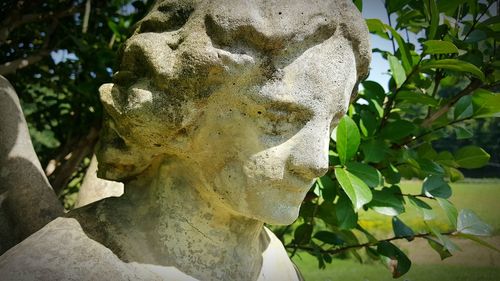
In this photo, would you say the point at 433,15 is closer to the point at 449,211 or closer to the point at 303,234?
the point at 449,211

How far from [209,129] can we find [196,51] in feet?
0.43

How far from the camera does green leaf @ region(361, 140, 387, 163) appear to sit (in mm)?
1105

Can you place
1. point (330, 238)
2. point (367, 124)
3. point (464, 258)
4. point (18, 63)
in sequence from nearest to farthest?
point (367, 124) → point (330, 238) → point (18, 63) → point (464, 258)

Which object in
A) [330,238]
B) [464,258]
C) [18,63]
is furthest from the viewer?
[464,258]

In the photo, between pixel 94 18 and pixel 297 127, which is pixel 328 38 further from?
pixel 94 18

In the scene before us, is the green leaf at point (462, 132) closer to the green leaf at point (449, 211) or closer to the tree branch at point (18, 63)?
the green leaf at point (449, 211)

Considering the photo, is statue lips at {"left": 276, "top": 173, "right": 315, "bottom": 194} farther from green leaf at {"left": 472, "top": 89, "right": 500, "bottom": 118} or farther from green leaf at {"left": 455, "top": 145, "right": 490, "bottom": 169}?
green leaf at {"left": 455, "top": 145, "right": 490, "bottom": 169}

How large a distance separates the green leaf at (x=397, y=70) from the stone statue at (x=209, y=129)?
0.30 m

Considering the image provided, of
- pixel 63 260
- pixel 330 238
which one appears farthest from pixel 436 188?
pixel 63 260

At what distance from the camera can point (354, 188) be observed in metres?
0.93

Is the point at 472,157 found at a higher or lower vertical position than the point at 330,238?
higher

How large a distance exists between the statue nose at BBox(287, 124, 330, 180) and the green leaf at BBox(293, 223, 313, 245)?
2.49 feet

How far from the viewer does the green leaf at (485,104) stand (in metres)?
1.06

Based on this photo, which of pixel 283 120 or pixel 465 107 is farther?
pixel 465 107
